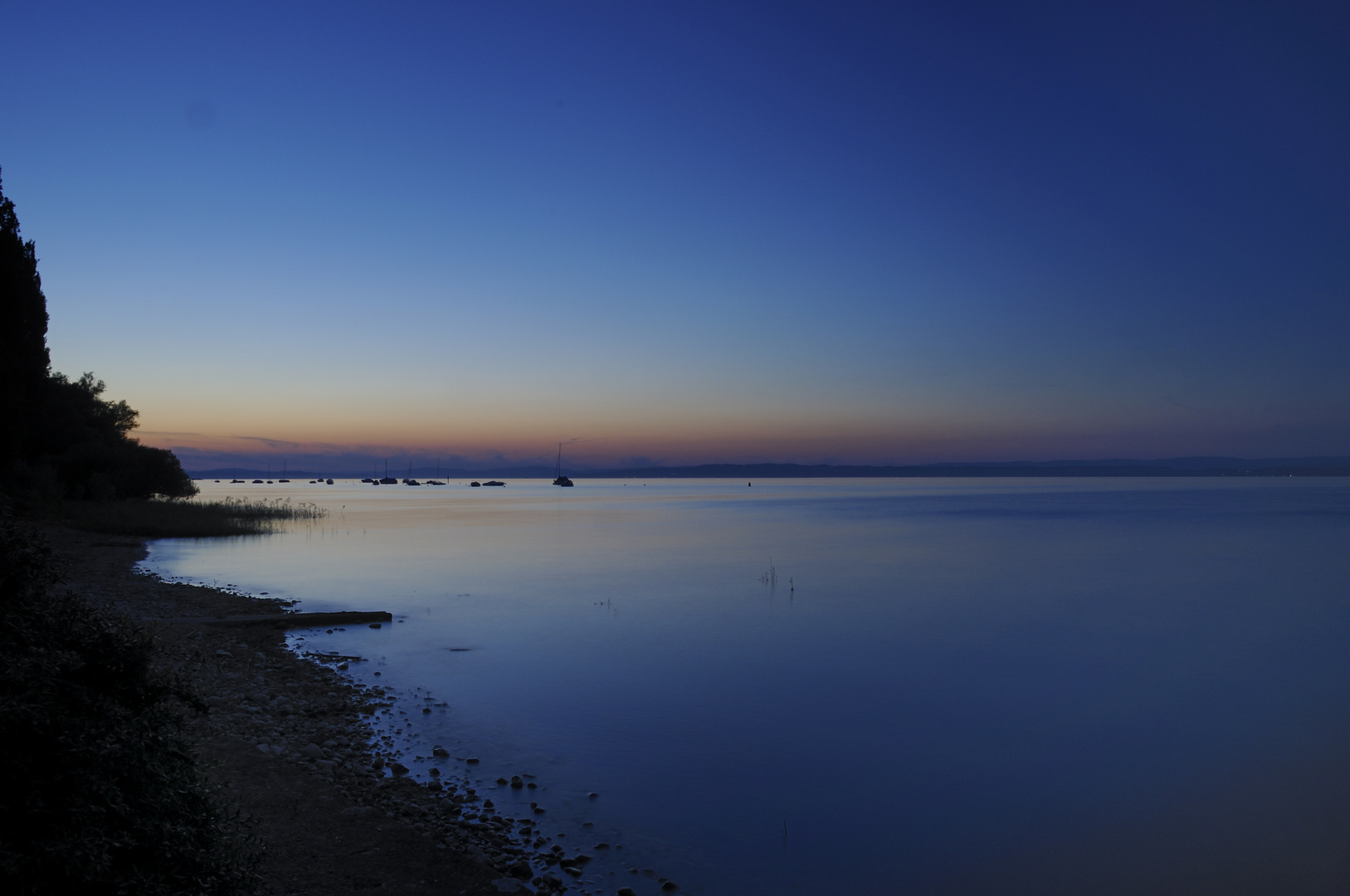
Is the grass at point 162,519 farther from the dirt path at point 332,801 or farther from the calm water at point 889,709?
the dirt path at point 332,801

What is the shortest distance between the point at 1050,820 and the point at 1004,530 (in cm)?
4244

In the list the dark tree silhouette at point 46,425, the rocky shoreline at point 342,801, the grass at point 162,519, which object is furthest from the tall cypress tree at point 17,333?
the rocky shoreline at point 342,801

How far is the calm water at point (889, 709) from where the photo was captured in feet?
26.0

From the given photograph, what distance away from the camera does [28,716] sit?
3537 mm

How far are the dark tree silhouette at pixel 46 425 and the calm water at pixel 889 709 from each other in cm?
777

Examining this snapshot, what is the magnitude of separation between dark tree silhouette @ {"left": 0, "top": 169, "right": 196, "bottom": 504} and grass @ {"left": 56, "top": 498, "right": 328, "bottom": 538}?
4.59 ft

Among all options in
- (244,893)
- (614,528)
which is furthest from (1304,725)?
(614,528)

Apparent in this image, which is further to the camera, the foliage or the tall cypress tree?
the tall cypress tree

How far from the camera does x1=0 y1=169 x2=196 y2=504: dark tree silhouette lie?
2734 cm

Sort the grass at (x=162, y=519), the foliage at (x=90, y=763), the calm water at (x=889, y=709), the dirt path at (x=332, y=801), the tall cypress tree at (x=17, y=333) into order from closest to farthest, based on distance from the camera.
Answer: the foliage at (x=90, y=763) < the dirt path at (x=332, y=801) < the calm water at (x=889, y=709) < the tall cypress tree at (x=17, y=333) < the grass at (x=162, y=519)

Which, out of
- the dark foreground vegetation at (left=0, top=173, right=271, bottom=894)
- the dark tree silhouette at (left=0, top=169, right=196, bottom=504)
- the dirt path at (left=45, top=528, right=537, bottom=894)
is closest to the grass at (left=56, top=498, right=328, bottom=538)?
the dark tree silhouette at (left=0, top=169, right=196, bottom=504)

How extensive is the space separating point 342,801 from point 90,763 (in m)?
4.21

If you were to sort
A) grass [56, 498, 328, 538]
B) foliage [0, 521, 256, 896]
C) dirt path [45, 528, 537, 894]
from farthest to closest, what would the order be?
grass [56, 498, 328, 538], dirt path [45, 528, 537, 894], foliage [0, 521, 256, 896]

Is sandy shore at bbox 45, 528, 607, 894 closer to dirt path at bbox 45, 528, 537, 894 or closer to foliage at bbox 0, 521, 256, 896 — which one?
dirt path at bbox 45, 528, 537, 894
